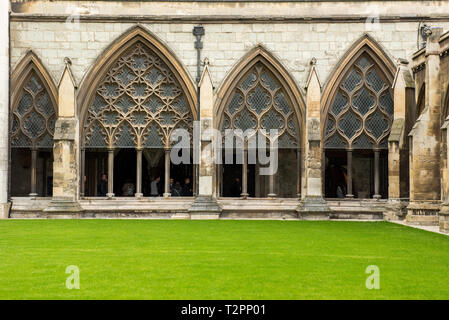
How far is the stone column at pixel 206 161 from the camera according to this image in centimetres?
2181

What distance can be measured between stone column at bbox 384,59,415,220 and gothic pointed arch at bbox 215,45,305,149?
123 inches

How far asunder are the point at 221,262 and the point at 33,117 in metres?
14.6

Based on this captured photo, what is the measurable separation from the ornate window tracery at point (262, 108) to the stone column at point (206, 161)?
88 cm

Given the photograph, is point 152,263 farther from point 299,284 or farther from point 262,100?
point 262,100

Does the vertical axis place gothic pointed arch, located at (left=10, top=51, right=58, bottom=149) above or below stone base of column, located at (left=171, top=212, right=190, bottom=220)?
above

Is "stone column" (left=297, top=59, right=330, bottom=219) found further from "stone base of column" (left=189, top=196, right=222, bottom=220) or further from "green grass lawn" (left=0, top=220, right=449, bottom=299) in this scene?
"green grass lawn" (left=0, top=220, right=449, bottom=299)

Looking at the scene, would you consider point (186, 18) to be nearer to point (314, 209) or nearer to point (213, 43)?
point (213, 43)

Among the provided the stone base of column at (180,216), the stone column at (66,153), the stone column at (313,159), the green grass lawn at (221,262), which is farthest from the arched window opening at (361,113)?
the stone column at (66,153)

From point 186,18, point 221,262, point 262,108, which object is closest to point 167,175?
point 262,108

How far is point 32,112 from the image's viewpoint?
901 inches

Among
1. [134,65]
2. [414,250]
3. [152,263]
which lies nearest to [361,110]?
[134,65]

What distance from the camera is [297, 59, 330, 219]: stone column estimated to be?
2159 cm

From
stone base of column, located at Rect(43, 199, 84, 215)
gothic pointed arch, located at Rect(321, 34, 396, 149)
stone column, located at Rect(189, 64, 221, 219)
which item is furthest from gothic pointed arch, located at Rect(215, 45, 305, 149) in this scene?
stone base of column, located at Rect(43, 199, 84, 215)

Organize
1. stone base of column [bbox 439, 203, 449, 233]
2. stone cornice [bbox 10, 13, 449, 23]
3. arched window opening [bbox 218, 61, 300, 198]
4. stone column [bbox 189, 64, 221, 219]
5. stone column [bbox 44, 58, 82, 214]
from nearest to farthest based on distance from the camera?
stone base of column [bbox 439, 203, 449, 233] → stone column [bbox 44, 58, 82, 214] → stone column [bbox 189, 64, 221, 219] → stone cornice [bbox 10, 13, 449, 23] → arched window opening [bbox 218, 61, 300, 198]
